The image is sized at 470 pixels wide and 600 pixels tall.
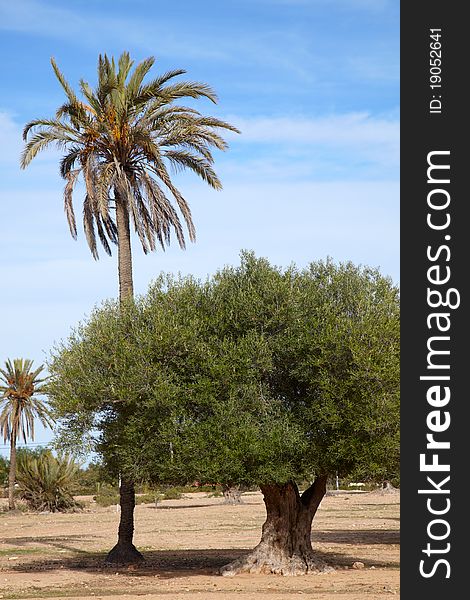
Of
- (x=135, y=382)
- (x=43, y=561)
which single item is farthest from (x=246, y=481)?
(x=43, y=561)

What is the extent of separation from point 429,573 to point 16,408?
165 feet

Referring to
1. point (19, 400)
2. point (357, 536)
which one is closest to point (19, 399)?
point (19, 400)

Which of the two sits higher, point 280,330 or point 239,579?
point 280,330

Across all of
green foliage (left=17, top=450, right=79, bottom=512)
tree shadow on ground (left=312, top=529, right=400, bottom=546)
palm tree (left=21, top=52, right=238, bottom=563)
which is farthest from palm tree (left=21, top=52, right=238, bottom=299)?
green foliage (left=17, top=450, right=79, bottom=512)

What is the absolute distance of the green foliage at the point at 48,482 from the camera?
54094 millimetres

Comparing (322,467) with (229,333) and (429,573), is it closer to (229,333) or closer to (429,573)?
(229,333)

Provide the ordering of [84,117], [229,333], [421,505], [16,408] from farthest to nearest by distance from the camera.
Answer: [16,408]
[84,117]
[229,333]
[421,505]

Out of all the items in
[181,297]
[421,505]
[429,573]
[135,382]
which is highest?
[181,297]

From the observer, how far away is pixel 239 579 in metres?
20.6

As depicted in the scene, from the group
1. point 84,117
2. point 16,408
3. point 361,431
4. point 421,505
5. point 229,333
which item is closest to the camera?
point 421,505

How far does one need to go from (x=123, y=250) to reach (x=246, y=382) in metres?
7.06

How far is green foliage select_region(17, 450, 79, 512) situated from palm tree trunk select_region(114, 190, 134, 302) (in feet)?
99.8

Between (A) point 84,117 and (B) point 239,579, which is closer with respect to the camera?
(B) point 239,579

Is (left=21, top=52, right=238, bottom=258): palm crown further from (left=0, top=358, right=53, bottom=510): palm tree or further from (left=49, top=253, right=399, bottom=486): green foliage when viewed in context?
(left=0, top=358, right=53, bottom=510): palm tree
